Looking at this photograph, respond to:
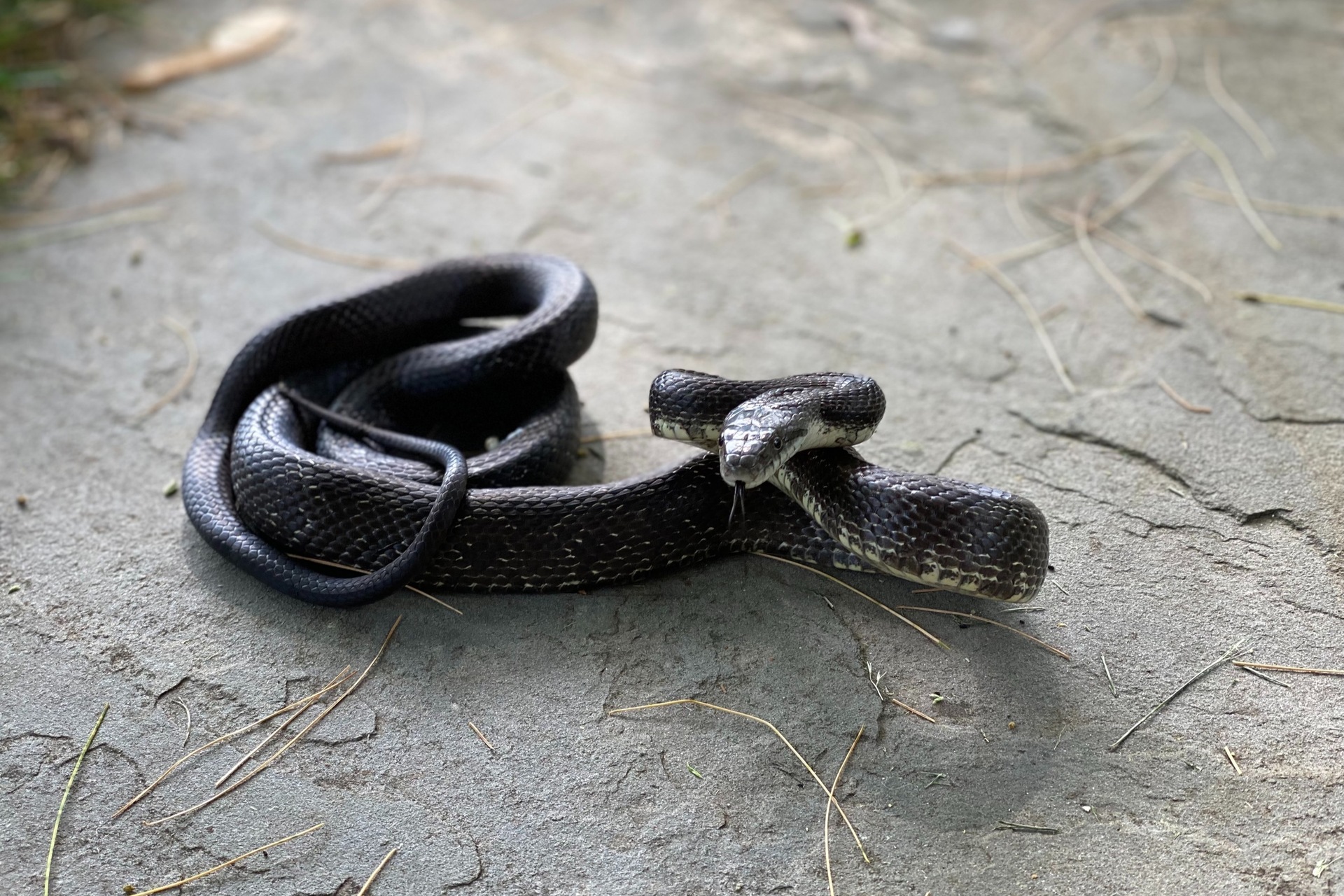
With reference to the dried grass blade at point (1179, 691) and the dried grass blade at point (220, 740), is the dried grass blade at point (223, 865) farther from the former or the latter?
the dried grass blade at point (1179, 691)

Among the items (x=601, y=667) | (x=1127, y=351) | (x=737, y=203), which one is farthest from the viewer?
(x=737, y=203)

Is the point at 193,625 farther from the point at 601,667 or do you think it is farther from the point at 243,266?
the point at 243,266

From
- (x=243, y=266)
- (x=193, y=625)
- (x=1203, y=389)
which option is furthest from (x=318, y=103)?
(x=1203, y=389)

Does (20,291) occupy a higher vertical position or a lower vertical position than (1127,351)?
lower

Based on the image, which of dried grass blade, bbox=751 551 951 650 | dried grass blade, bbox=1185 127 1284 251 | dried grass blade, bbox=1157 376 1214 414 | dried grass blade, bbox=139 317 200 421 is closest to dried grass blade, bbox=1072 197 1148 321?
dried grass blade, bbox=1157 376 1214 414

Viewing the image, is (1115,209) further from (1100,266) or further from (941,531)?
(941,531)

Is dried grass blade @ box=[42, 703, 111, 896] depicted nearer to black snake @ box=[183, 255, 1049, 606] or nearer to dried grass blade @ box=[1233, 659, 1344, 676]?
black snake @ box=[183, 255, 1049, 606]
